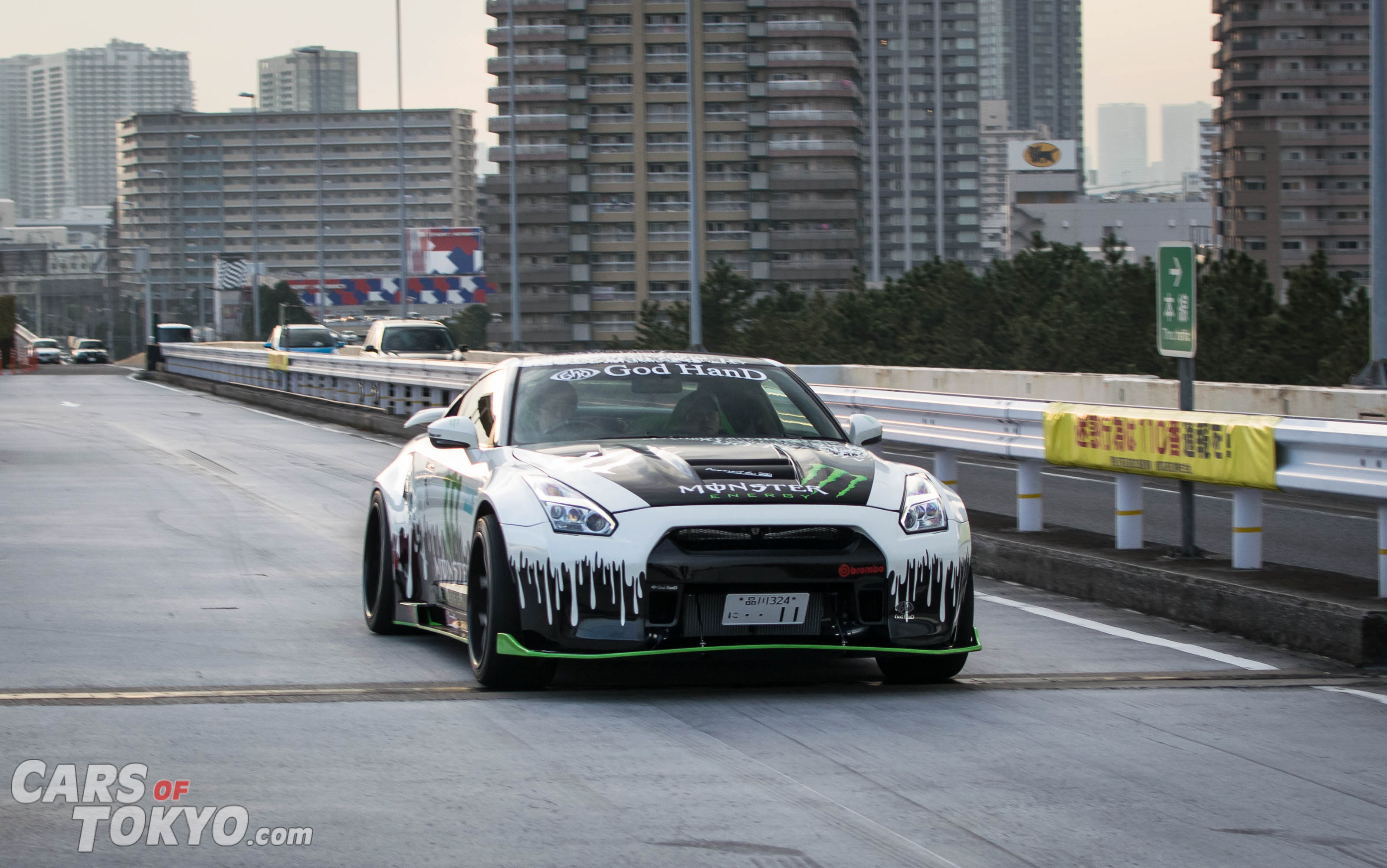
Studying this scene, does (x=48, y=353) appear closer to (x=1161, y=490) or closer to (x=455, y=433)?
(x=1161, y=490)

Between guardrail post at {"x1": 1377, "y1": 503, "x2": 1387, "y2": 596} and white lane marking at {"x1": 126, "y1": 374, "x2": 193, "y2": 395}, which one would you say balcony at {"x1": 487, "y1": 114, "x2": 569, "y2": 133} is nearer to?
white lane marking at {"x1": 126, "y1": 374, "x2": 193, "y2": 395}

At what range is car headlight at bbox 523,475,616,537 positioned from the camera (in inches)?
260

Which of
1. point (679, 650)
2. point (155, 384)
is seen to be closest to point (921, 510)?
point (679, 650)

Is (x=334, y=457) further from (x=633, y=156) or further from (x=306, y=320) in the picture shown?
(x=306, y=320)

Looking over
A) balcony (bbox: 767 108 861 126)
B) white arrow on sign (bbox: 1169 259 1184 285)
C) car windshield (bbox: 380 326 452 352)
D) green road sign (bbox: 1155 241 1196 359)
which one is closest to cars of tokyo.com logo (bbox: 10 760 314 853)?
green road sign (bbox: 1155 241 1196 359)

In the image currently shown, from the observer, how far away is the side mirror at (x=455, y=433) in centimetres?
761

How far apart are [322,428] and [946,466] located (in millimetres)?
18661

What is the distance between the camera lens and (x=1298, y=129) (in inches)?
5969

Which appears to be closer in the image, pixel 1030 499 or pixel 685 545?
pixel 685 545

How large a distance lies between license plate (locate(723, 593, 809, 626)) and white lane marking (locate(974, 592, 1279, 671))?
7.85 feet

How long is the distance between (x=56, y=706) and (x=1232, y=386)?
56.4ft

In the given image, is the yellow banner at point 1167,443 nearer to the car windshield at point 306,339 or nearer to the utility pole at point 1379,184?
the utility pole at point 1379,184

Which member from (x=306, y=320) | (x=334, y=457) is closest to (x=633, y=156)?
(x=306, y=320)

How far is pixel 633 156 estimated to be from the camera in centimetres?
13875
